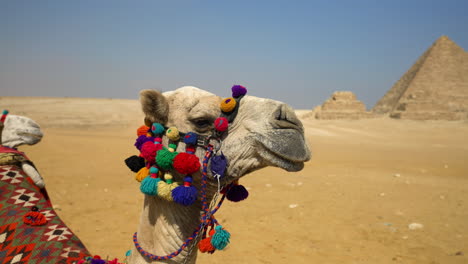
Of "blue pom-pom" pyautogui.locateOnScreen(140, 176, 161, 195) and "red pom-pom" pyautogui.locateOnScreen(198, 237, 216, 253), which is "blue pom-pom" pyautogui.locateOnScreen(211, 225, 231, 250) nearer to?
"red pom-pom" pyautogui.locateOnScreen(198, 237, 216, 253)

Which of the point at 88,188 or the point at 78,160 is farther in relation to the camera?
the point at 78,160

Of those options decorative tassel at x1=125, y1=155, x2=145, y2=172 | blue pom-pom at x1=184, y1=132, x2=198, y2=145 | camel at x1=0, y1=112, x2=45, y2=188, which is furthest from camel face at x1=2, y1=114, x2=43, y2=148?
blue pom-pom at x1=184, y1=132, x2=198, y2=145

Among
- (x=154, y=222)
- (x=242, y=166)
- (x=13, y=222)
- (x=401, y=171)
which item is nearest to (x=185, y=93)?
(x=242, y=166)

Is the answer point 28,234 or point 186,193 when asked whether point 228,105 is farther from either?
point 28,234

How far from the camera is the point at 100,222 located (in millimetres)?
6699

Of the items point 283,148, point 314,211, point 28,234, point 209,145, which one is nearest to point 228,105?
point 209,145

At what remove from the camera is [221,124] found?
1.79 metres

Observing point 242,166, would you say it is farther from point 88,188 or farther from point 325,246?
point 88,188

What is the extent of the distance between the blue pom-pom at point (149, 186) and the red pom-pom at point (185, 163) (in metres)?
0.15

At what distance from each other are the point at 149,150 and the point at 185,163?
229 millimetres

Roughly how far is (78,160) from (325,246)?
11017mm

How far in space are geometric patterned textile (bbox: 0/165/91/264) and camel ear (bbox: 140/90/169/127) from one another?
1.04 metres

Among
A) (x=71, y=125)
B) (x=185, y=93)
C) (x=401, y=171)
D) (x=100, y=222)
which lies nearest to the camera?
(x=185, y=93)

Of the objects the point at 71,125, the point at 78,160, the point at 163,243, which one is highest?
the point at 163,243
